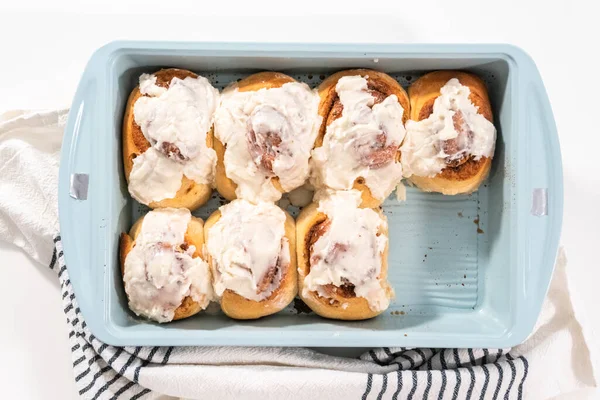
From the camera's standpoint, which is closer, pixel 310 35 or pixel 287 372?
pixel 287 372

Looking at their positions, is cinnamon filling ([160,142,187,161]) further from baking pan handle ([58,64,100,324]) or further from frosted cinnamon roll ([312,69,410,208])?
frosted cinnamon roll ([312,69,410,208])

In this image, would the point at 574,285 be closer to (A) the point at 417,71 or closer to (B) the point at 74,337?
(A) the point at 417,71

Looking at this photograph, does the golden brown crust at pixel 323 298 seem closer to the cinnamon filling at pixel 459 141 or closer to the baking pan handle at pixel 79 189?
the cinnamon filling at pixel 459 141

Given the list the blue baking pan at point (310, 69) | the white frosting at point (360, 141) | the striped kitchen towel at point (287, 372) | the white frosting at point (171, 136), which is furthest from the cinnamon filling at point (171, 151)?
the striped kitchen towel at point (287, 372)

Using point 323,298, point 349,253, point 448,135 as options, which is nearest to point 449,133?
point 448,135

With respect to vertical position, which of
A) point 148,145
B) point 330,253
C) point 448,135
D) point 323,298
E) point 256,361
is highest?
point 448,135

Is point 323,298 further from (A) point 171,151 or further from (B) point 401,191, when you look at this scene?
(A) point 171,151

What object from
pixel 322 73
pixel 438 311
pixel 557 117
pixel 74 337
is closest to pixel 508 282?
pixel 438 311
